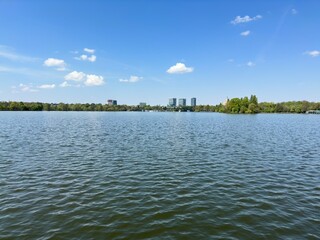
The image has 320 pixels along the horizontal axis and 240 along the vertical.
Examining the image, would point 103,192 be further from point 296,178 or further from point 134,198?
point 296,178

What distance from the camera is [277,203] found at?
15.2 m

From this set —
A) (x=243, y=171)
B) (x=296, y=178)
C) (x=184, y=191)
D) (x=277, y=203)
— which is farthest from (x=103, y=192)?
(x=296, y=178)

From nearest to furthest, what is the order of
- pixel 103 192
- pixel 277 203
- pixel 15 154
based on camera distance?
pixel 277 203 → pixel 103 192 → pixel 15 154

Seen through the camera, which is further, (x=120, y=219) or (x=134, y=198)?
(x=134, y=198)

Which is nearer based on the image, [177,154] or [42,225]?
[42,225]

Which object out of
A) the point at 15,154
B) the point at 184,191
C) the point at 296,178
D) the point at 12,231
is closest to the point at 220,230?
the point at 184,191

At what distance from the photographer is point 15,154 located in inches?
1141

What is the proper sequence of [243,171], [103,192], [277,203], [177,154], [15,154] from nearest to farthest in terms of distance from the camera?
1. [277,203]
2. [103,192]
3. [243,171]
4. [15,154]
5. [177,154]

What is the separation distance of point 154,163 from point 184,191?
876 centimetres

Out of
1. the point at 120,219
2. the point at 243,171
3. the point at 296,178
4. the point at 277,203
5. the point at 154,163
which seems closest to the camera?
the point at 120,219

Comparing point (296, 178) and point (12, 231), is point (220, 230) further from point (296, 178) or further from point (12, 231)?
point (296, 178)

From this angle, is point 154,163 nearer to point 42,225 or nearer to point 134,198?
point 134,198

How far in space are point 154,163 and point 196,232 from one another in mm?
14329

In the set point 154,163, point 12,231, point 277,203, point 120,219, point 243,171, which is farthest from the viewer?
point 154,163
